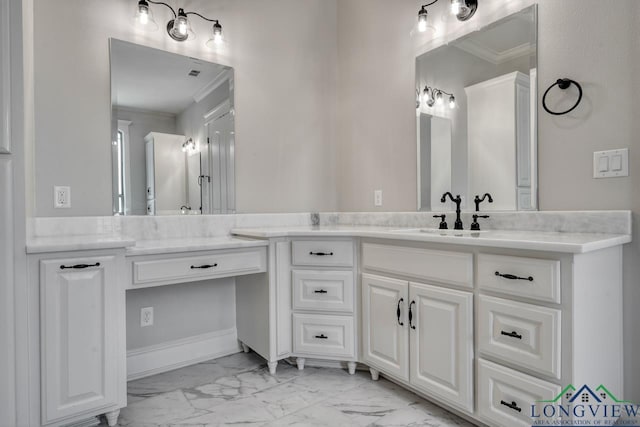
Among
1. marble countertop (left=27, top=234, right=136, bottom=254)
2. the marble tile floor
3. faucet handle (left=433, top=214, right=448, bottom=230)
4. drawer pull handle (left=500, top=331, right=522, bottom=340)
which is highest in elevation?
faucet handle (left=433, top=214, right=448, bottom=230)

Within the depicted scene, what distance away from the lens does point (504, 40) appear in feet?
6.44

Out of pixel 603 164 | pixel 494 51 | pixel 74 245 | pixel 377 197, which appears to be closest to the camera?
pixel 74 245

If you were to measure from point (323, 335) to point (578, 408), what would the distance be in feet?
4.11

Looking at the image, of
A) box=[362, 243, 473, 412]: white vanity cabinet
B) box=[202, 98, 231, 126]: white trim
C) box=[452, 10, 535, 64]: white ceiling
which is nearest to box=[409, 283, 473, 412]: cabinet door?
box=[362, 243, 473, 412]: white vanity cabinet

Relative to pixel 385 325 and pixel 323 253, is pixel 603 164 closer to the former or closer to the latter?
pixel 385 325

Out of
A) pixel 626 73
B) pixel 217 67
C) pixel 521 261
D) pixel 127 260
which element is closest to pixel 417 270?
pixel 521 261

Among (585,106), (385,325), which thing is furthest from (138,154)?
(585,106)

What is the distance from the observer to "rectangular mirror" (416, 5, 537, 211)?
188cm

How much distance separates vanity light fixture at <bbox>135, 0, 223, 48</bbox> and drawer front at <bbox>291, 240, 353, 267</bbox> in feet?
4.71

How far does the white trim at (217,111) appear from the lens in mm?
2459

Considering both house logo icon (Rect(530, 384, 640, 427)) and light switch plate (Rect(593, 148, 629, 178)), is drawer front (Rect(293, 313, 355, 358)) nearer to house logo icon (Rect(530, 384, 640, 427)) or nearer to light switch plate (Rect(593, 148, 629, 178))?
house logo icon (Rect(530, 384, 640, 427))

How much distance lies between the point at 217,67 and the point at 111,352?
182 cm

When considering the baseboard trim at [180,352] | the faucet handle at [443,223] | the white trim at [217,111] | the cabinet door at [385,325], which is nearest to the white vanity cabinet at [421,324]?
the cabinet door at [385,325]

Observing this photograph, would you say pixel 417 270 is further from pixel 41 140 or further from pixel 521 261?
pixel 41 140
